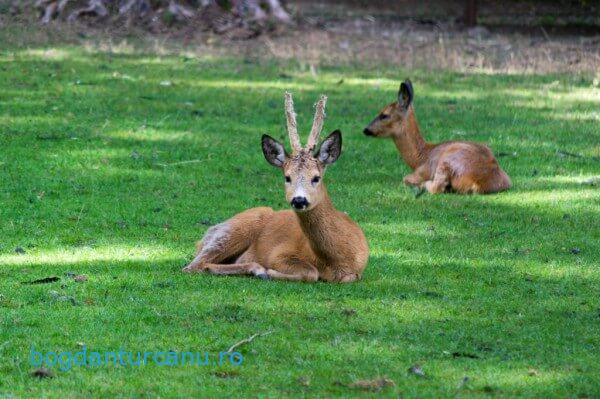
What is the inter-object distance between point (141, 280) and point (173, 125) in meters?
6.96

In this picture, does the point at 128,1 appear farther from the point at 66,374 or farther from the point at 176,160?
the point at 66,374

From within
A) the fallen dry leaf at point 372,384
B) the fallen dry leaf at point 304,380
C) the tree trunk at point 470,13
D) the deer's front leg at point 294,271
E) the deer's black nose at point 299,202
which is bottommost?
the deer's front leg at point 294,271

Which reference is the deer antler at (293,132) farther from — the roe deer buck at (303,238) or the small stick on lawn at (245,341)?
the small stick on lawn at (245,341)

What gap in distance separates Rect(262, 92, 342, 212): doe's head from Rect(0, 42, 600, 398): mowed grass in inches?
25.9

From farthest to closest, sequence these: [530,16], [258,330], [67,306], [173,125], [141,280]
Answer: [530,16], [173,125], [141,280], [67,306], [258,330]

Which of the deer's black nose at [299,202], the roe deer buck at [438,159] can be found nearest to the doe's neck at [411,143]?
the roe deer buck at [438,159]

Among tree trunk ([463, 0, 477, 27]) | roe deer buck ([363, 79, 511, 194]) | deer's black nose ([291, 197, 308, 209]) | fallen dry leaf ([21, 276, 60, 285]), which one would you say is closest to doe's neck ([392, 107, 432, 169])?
roe deer buck ([363, 79, 511, 194])

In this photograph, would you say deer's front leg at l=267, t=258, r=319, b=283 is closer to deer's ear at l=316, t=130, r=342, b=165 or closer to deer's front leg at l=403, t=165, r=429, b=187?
deer's ear at l=316, t=130, r=342, b=165

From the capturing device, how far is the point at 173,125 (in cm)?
1562

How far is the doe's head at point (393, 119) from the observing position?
45.2ft

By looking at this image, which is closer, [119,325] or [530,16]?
[119,325]

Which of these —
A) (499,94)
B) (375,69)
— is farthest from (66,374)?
(375,69)

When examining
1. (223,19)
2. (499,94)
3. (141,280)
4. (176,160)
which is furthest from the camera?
(223,19)

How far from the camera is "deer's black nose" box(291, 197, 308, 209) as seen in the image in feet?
27.9
